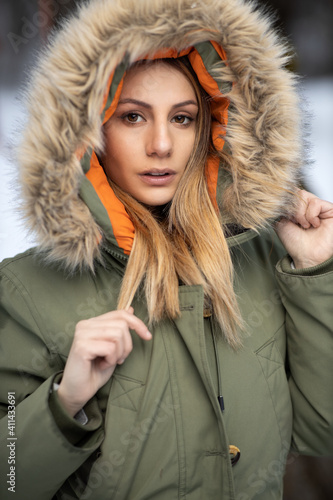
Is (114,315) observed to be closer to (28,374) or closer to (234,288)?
(28,374)

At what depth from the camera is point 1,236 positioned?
1.88 meters

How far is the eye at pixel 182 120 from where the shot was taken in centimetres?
114

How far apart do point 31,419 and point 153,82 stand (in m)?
0.76

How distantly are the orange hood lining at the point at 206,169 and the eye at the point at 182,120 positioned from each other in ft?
0.29

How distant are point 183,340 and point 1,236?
1.12m

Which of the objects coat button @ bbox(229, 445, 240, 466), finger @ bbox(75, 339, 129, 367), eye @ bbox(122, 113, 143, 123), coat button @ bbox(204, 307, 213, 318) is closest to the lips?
eye @ bbox(122, 113, 143, 123)

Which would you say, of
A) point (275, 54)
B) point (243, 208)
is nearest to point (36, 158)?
point (243, 208)

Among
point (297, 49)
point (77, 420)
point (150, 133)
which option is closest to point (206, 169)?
point (150, 133)

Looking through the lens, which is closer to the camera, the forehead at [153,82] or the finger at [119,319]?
the finger at [119,319]

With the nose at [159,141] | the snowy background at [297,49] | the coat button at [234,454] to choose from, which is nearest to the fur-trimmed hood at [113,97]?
the nose at [159,141]

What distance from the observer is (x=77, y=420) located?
→ 95 centimetres

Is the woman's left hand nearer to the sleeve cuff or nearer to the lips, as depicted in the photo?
the lips

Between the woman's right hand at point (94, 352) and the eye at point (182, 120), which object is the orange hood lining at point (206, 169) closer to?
the eye at point (182, 120)

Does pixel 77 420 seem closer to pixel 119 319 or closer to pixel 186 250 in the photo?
pixel 119 319
